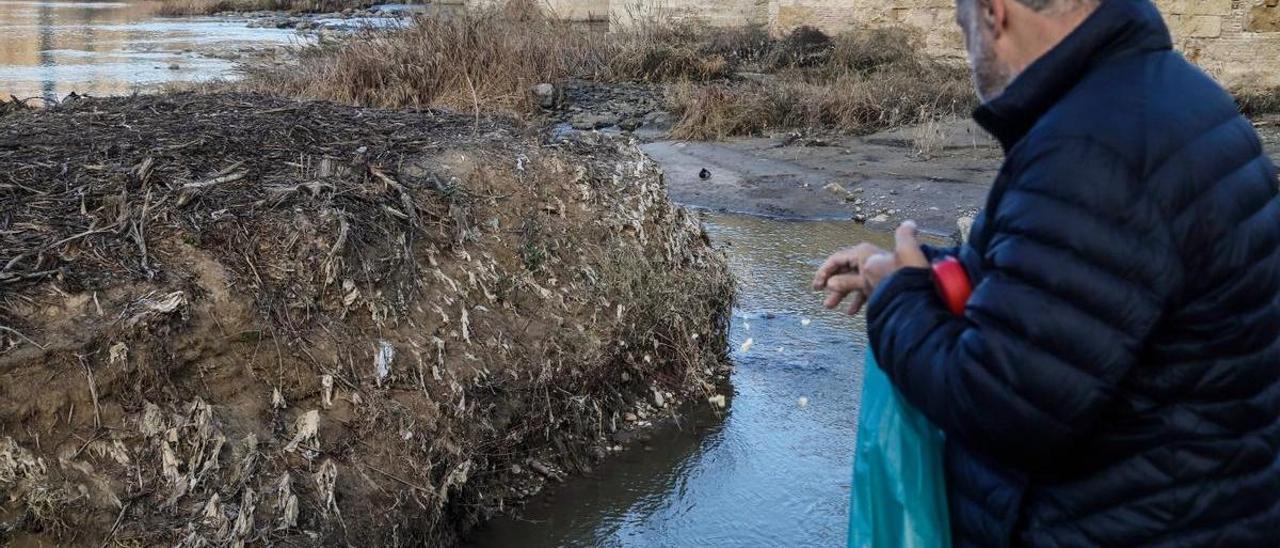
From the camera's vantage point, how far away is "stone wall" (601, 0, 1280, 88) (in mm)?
14320

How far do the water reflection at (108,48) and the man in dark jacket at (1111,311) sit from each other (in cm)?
992

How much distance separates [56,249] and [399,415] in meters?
1.20

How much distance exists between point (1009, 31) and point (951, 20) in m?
16.5

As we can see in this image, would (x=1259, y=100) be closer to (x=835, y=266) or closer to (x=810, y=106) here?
(x=810, y=106)

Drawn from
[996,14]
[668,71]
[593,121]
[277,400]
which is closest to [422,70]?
[593,121]

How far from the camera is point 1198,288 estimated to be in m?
1.64

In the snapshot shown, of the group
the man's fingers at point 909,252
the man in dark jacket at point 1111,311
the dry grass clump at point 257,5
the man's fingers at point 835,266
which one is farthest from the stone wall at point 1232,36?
the dry grass clump at point 257,5

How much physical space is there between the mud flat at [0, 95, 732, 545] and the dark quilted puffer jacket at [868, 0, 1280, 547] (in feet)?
8.03

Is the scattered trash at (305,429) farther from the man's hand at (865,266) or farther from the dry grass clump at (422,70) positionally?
the dry grass clump at (422,70)

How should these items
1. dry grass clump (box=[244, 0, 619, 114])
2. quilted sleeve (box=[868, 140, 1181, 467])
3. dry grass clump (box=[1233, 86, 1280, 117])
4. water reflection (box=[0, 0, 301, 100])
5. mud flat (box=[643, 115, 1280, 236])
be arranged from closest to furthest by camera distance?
quilted sleeve (box=[868, 140, 1181, 467])
mud flat (box=[643, 115, 1280, 236])
dry grass clump (box=[244, 0, 619, 114])
dry grass clump (box=[1233, 86, 1280, 117])
water reflection (box=[0, 0, 301, 100])

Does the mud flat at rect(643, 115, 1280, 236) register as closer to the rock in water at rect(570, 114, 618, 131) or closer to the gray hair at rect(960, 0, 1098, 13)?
the rock in water at rect(570, 114, 618, 131)

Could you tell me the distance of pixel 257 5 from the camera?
40.3 metres

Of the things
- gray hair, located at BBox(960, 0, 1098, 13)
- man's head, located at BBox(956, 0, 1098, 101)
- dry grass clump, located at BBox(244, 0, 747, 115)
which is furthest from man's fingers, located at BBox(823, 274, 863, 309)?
dry grass clump, located at BBox(244, 0, 747, 115)

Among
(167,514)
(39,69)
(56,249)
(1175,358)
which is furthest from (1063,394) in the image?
(39,69)
